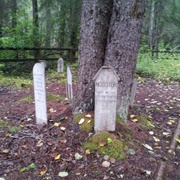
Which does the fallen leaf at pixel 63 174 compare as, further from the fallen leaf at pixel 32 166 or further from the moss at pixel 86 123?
the moss at pixel 86 123

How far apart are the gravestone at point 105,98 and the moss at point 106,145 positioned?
0.46 ft

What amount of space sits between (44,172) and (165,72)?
332 inches

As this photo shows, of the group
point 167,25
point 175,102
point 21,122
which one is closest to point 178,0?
point 167,25

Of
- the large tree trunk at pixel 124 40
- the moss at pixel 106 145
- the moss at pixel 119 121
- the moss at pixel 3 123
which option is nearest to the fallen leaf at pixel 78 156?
the moss at pixel 106 145

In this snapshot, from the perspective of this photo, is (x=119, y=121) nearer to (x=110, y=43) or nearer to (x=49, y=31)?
(x=110, y=43)

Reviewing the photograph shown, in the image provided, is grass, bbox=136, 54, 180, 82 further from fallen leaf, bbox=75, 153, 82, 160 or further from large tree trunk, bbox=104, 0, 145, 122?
fallen leaf, bbox=75, 153, 82, 160

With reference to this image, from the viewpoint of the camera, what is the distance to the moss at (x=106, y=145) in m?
2.66

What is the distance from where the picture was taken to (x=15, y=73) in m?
10.2

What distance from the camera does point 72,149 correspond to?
2742 mm

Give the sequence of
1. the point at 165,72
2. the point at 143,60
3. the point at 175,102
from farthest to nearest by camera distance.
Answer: the point at 143,60 < the point at 165,72 < the point at 175,102

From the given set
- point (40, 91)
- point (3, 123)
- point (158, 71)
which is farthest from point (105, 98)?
point (158, 71)

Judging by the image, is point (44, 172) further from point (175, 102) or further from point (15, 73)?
point (15, 73)

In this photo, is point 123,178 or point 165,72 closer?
point 123,178

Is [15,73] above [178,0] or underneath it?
underneath
